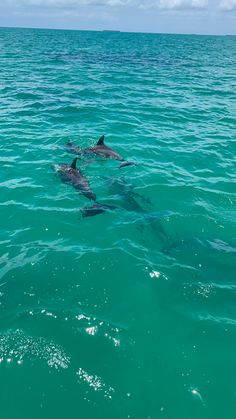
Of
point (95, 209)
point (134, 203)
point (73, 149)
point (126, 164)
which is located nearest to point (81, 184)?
point (95, 209)

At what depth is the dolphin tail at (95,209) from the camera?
13.3m

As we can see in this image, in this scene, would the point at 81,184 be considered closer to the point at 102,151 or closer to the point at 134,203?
the point at 134,203

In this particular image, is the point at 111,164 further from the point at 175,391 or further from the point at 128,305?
the point at 175,391

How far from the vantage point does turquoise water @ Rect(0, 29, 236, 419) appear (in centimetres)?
751

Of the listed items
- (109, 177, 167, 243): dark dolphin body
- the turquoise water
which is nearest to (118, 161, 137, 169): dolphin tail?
the turquoise water

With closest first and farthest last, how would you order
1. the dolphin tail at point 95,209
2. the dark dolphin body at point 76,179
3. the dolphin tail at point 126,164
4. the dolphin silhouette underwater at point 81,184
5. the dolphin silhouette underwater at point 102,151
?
the dolphin tail at point 95,209
the dolphin silhouette underwater at point 81,184
the dark dolphin body at point 76,179
the dolphin tail at point 126,164
the dolphin silhouette underwater at point 102,151

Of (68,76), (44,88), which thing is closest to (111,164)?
(44,88)

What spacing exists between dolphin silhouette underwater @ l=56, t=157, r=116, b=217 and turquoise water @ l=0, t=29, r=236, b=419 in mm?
306

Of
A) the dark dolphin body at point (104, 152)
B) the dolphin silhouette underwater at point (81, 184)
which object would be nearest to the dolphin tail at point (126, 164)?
the dark dolphin body at point (104, 152)

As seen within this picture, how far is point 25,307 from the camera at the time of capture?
9383mm

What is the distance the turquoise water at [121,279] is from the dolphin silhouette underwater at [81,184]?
31 cm

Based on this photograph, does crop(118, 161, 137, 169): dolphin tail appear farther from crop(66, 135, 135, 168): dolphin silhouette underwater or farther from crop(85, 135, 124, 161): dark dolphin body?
crop(85, 135, 124, 161): dark dolphin body

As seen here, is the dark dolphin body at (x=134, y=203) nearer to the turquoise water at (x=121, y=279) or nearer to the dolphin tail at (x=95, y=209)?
the turquoise water at (x=121, y=279)

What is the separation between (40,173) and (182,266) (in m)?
8.97
